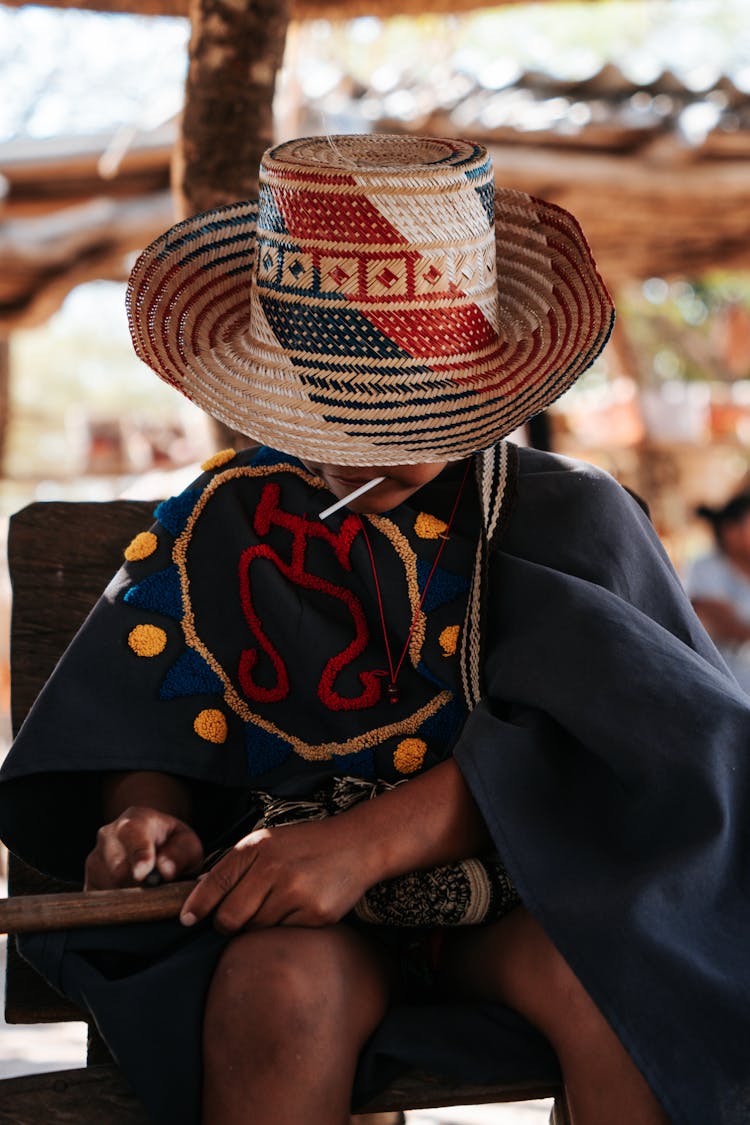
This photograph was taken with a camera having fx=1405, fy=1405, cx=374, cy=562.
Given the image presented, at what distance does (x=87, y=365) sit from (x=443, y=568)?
24.3m

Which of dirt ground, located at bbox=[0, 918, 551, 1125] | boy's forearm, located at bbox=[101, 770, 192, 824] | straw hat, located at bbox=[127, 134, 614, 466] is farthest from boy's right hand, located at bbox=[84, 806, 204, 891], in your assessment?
dirt ground, located at bbox=[0, 918, 551, 1125]

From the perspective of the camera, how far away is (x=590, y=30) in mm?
19625

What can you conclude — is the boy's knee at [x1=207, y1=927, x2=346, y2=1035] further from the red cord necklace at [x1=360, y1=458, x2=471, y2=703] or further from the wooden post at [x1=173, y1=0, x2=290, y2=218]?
the wooden post at [x1=173, y1=0, x2=290, y2=218]

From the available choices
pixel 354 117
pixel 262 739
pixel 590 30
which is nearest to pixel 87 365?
pixel 590 30

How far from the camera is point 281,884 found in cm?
163

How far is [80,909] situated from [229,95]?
176 centimetres

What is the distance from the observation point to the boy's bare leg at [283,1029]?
1.53 meters

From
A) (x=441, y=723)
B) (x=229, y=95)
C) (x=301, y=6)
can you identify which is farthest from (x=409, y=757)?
(x=301, y=6)

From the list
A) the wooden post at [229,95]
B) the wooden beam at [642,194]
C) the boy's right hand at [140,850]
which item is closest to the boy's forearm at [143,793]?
the boy's right hand at [140,850]

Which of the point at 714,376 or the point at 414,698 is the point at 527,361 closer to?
the point at 414,698

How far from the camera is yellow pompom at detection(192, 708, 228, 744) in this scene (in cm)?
195

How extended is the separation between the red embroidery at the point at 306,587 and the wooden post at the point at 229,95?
1044 mm

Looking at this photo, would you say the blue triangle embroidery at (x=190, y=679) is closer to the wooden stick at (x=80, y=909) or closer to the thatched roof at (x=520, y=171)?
the wooden stick at (x=80, y=909)

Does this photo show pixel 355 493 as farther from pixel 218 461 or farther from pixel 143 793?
pixel 143 793
